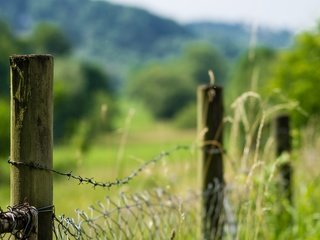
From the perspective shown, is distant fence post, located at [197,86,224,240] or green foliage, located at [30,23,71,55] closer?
distant fence post, located at [197,86,224,240]

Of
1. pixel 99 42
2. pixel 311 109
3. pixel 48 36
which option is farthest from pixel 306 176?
pixel 99 42

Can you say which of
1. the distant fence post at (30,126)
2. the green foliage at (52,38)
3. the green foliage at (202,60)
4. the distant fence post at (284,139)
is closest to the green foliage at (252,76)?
the distant fence post at (284,139)

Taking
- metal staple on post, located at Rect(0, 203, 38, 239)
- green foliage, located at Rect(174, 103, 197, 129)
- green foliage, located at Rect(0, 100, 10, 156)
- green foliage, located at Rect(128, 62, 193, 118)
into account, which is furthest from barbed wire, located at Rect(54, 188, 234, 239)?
green foliage, located at Rect(128, 62, 193, 118)

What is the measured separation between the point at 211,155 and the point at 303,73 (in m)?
17.5

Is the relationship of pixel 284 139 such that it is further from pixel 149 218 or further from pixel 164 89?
pixel 164 89

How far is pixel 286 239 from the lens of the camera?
16.9ft

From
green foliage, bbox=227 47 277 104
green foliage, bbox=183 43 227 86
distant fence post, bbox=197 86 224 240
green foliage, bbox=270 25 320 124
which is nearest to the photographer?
distant fence post, bbox=197 86 224 240

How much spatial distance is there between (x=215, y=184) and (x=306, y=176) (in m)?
3.01

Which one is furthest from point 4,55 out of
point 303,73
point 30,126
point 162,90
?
point 30,126

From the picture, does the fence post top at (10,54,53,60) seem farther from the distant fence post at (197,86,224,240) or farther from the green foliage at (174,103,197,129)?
the green foliage at (174,103,197,129)

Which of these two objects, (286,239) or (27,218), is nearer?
(27,218)

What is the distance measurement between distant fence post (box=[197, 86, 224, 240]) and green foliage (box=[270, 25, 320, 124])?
1324cm

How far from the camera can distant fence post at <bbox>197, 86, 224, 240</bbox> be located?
14.2 ft

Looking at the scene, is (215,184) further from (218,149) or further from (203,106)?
(203,106)
